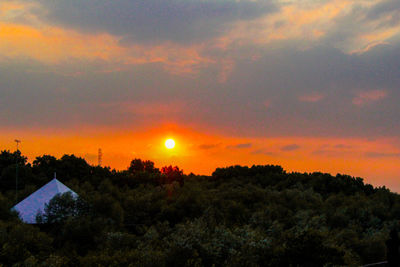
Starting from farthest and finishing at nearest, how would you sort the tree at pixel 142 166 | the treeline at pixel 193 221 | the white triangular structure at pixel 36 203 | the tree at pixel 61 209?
the tree at pixel 142 166
the white triangular structure at pixel 36 203
the tree at pixel 61 209
the treeline at pixel 193 221

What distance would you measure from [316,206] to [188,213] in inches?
544

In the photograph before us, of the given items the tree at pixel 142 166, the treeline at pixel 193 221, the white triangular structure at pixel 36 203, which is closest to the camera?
the treeline at pixel 193 221

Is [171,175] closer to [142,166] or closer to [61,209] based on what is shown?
[142,166]

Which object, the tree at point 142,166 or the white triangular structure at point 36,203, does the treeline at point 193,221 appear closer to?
the white triangular structure at point 36,203

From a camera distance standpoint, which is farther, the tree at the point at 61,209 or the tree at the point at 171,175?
the tree at the point at 171,175

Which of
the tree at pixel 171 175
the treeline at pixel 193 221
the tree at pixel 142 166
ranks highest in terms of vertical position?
the tree at pixel 142 166

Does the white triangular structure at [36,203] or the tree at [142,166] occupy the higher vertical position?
the tree at [142,166]

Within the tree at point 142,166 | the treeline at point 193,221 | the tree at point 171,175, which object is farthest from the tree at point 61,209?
the tree at point 142,166

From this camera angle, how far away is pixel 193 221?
1784 inches

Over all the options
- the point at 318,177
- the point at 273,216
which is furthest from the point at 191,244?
the point at 318,177

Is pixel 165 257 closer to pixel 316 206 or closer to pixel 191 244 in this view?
pixel 191 244

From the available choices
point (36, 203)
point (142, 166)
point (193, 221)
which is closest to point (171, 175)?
point (142, 166)

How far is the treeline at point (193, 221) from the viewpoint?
68.5 ft

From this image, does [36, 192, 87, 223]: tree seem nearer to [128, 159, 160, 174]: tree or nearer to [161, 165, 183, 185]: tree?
[161, 165, 183, 185]: tree
